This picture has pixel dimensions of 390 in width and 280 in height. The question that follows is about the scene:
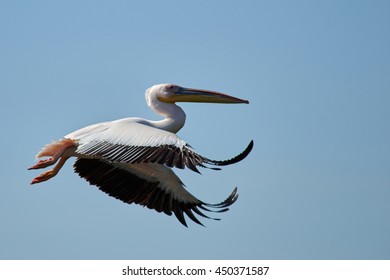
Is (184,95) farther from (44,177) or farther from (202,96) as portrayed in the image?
(44,177)

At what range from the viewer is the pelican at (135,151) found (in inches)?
687

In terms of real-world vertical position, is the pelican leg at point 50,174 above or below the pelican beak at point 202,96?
below

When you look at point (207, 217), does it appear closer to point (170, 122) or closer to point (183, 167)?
point (170, 122)

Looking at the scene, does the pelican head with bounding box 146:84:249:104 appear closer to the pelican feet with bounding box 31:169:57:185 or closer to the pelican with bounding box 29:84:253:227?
the pelican with bounding box 29:84:253:227

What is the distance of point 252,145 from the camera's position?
16.7 m

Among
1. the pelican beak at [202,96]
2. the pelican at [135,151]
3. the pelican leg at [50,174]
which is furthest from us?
the pelican beak at [202,96]

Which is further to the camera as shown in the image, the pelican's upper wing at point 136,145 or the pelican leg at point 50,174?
the pelican leg at point 50,174

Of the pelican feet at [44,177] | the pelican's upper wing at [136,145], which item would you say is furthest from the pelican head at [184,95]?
the pelican feet at [44,177]

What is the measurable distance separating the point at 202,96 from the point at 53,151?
9.34 ft

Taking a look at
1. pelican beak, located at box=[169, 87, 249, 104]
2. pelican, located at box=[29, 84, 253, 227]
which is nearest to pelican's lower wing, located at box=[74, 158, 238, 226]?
pelican, located at box=[29, 84, 253, 227]

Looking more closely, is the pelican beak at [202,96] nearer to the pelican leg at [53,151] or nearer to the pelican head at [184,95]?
the pelican head at [184,95]

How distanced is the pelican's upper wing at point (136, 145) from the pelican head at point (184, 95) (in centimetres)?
123

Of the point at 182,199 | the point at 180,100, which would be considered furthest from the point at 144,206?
the point at 180,100

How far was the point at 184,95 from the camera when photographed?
19.7 metres
